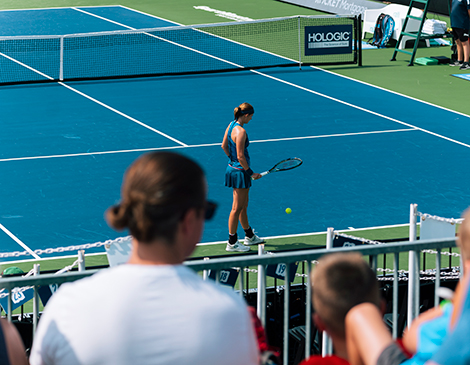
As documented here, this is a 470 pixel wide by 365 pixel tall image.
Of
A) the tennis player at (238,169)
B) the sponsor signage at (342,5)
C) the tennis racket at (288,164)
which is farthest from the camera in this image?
the sponsor signage at (342,5)

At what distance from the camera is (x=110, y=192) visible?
12.7 metres

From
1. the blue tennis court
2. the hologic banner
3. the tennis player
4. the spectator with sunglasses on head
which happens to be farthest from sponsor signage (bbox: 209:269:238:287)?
the hologic banner

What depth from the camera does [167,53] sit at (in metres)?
24.7

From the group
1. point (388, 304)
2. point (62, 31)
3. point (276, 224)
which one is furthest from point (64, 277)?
point (62, 31)

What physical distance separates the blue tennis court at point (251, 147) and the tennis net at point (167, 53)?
0.98 meters

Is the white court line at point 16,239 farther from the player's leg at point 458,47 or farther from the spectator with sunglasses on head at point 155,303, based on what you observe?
the player's leg at point 458,47

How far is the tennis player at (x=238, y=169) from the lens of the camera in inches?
394

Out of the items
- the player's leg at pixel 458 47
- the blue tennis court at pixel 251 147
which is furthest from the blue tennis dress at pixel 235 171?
the player's leg at pixel 458 47

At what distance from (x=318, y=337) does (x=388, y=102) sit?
1335cm

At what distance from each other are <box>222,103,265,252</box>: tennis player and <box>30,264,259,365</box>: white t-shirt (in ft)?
24.7

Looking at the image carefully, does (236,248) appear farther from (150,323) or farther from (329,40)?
(329,40)

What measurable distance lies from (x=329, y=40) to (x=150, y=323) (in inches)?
846

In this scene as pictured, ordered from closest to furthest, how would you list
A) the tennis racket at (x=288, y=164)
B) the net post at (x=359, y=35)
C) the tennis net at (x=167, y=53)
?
the tennis racket at (x=288, y=164), the tennis net at (x=167, y=53), the net post at (x=359, y=35)

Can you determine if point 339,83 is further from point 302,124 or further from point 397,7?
point 397,7
